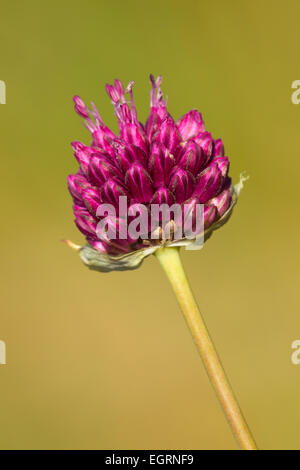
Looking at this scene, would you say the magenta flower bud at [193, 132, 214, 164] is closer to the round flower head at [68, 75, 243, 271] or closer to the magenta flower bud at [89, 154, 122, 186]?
the round flower head at [68, 75, 243, 271]

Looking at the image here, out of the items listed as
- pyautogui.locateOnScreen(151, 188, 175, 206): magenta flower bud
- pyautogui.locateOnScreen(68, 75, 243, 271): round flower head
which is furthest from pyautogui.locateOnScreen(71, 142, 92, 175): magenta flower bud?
pyautogui.locateOnScreen(151, 188, 175, 206): magenta flower bud

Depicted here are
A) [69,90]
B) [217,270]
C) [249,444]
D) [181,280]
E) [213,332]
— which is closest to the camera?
[249,444]

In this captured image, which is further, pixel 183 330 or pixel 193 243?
pixel 183 330

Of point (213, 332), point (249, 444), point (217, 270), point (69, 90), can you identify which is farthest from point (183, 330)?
point (249, 444)

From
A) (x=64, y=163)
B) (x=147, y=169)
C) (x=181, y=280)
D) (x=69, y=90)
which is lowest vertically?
(x=181, y=280)

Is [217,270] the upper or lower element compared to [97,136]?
lower

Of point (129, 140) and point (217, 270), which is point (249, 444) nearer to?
point (129, 140)
